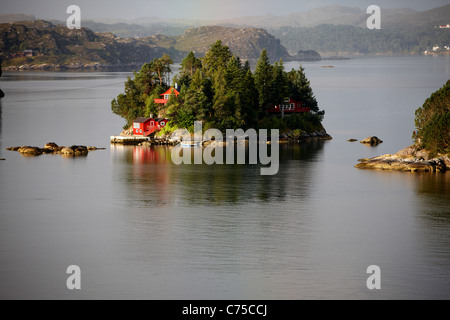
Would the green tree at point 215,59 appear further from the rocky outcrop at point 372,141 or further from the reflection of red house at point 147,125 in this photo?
the rocky outcrop at point 372,141

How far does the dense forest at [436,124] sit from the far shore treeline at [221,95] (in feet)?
67.4

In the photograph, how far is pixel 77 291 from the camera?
32438mm

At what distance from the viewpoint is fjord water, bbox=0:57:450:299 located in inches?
1307

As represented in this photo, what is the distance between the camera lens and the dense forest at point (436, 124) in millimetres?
61594

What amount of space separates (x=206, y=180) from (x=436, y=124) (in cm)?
2230

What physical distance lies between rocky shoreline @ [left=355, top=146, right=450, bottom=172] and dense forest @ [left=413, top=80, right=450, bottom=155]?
2.49 feet

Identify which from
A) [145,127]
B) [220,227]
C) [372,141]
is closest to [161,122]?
[145,127]

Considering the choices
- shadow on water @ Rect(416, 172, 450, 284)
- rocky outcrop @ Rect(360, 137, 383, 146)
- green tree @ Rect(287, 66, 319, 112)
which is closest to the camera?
Result: shadow on water @ Rect(416, 172, 450, 284)

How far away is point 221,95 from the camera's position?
261 feet

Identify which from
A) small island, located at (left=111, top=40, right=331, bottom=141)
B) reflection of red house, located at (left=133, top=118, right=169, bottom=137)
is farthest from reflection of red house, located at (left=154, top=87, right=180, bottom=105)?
reflection of red house, located at (left=133, top=118, right=169, bottom=137)
